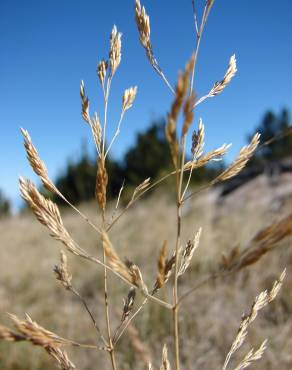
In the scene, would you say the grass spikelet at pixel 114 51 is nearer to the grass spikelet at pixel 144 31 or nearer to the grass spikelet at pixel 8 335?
the grass spikelet at pixel 144 31

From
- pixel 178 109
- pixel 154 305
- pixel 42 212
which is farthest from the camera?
pixel 154 305

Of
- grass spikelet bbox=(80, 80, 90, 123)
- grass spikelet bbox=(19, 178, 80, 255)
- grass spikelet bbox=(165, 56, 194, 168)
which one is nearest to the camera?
grass spikelet bbox=(165, 56, 194, 168)

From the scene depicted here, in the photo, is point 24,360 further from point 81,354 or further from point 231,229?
point 231,229

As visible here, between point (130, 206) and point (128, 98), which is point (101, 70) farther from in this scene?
point (130, 206)

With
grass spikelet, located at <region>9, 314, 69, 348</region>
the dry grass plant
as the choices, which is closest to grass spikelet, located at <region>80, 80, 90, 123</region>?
the dry grass plant

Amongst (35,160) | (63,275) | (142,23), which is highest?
(142,23)

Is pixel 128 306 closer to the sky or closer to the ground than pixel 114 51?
closer to the ground

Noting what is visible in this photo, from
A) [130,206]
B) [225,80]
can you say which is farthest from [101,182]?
[225,80]

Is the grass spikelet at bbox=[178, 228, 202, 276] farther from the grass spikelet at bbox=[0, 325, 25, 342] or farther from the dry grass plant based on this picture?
the grass spikelet at bbox=[0, 325, 25, 342]
